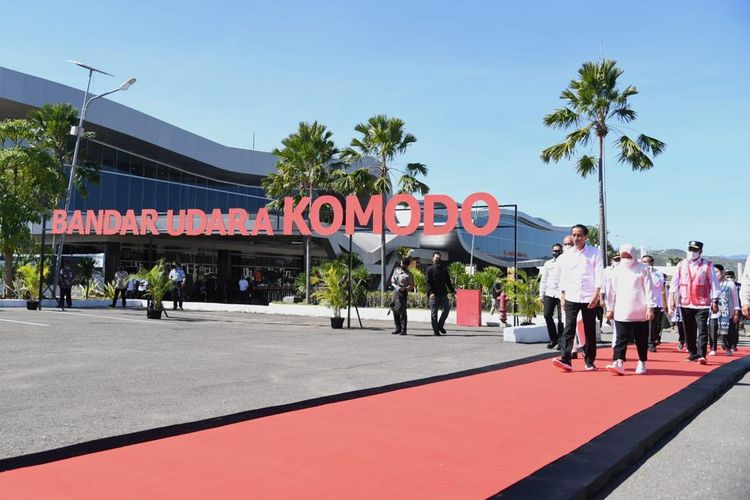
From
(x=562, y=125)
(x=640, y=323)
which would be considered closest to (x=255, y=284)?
(x=562, y=125)

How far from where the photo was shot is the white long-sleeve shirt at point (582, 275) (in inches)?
348

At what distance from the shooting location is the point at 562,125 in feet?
87.8

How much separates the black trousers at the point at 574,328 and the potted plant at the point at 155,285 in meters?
13.0

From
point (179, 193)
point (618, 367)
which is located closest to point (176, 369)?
point (618, 367)

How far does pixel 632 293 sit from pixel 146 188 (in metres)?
46.0

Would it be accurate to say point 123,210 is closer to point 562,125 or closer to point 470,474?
point 562,125

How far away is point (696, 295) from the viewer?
→ 1065cm

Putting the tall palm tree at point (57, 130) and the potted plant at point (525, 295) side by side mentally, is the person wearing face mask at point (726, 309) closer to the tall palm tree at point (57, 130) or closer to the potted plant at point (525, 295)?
the potted plant at point (525, 295)

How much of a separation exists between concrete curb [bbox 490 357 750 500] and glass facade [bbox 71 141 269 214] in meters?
39.8

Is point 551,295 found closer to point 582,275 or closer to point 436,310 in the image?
point 582,275

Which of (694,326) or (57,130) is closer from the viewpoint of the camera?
(694,326)

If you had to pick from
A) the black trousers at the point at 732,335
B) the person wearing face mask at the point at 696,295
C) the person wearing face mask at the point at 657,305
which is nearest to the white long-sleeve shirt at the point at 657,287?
the person wearing face mask at the point at 657,305

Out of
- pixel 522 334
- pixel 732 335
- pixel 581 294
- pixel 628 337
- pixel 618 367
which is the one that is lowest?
pixel 618 367

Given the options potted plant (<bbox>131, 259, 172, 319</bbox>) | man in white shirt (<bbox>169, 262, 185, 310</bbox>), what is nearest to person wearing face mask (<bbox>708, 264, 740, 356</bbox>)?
potted plant (<bbox>131, 259, 172, 319</bbox>)
